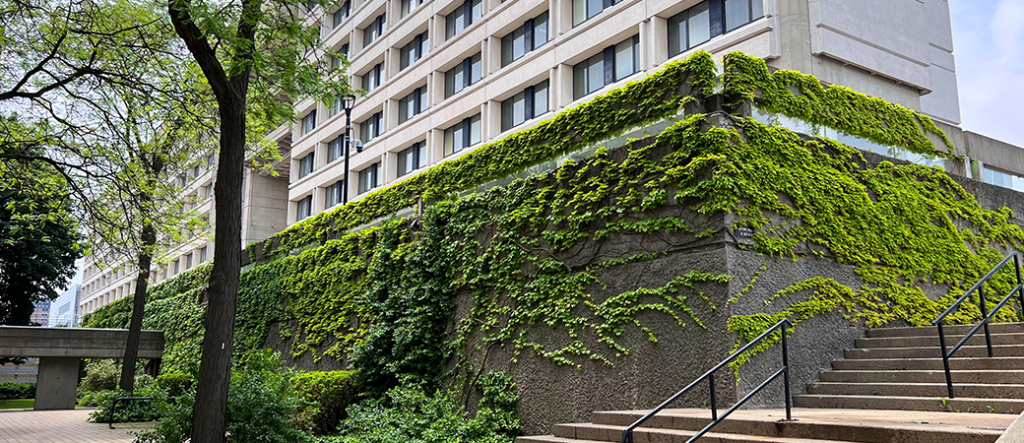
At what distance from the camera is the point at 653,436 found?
893 centimetres

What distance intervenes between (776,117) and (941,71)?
40.8ft

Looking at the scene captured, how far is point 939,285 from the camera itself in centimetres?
1327

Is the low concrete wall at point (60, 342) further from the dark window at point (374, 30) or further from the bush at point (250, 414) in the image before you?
the bush at point (250, 414)

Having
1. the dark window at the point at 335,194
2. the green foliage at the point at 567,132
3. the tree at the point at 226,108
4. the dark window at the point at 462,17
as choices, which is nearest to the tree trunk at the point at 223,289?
the tree at the point at 226,108

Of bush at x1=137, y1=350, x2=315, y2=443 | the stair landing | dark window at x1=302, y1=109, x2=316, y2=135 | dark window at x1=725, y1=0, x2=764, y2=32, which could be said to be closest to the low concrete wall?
dark window at x1=302, y1=109, x2=316, y2=135

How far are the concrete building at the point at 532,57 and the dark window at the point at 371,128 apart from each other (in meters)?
0.09

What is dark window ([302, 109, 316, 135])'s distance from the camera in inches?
1663

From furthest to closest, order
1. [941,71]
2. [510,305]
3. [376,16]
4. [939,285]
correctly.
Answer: [376,16]
[941,71]
[510,305]
[939,285]

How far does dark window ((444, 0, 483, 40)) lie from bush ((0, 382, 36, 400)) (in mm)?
30599

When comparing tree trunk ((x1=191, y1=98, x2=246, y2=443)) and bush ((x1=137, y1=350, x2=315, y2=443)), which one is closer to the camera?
tree trunk ((x1=191, y1=98, x2=246, y2=443))

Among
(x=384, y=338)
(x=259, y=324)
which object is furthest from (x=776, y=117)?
(x=259, y=324)

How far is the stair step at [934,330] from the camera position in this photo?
10617 mm

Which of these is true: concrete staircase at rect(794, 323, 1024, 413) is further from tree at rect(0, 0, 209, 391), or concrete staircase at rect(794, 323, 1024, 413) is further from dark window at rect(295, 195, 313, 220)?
dark window at rect(295, 195, 313, 220)

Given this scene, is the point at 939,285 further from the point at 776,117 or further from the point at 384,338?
the point at 384,338
